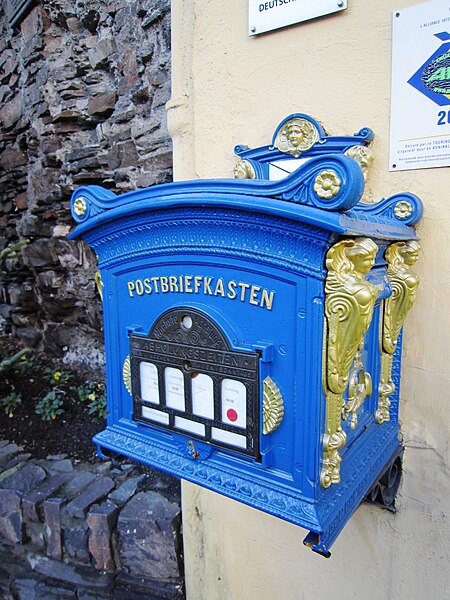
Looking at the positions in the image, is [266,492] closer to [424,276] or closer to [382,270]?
[382,270]

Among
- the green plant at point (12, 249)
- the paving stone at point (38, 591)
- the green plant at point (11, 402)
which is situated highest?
the green plant at point (12, 249)

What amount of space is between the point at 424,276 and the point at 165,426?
0.78m

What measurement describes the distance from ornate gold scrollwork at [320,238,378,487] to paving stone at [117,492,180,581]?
1.42 m

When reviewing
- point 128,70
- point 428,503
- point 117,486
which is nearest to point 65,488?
point 117,486

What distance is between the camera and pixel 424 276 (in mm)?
1154

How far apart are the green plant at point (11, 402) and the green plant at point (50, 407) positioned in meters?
0.16

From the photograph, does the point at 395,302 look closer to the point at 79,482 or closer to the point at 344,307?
the point at 344,307

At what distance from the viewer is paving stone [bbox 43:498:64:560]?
84.1 inches

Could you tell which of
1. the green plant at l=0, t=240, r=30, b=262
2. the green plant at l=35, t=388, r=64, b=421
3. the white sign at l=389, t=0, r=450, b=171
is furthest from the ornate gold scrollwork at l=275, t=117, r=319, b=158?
the green plant at l=0, t=240, r=30, b=262

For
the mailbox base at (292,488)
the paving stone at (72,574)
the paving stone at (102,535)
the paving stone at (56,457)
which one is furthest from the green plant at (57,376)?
the mailbox base at (292,488)

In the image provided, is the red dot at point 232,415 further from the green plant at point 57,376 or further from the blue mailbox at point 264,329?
the green plant at point 57,376

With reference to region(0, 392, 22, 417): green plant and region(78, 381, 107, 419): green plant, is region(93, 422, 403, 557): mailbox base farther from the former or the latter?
region(0, 392, 22, 417): green plant

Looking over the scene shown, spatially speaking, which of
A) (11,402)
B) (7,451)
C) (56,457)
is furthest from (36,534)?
→ (11,402)

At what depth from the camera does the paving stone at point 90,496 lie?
6.92 feet
